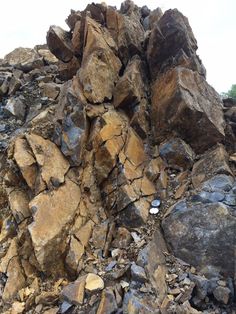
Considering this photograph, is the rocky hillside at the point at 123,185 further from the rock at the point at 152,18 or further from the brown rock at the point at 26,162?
the rock at the point at 152,18

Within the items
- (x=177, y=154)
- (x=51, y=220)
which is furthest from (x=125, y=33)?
(x=51, y=220)

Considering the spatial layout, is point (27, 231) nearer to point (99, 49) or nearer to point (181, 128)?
point (181, 128)

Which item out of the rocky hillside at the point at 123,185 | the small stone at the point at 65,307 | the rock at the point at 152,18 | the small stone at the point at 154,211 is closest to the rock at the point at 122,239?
the rocky hillside at the point at 123,185

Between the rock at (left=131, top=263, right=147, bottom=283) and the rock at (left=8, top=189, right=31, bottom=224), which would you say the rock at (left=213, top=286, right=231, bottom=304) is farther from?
the rock at (left=8, top=189, right=31, bottom=224)

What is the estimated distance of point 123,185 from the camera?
843 centimetres

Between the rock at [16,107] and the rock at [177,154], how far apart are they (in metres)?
5.52

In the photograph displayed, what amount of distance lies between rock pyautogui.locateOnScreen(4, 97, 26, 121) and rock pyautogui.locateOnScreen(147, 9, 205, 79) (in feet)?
16.0

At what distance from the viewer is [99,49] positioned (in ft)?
33.5

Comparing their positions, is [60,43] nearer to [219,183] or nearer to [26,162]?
[26,162]

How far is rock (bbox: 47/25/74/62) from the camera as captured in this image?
1181cm

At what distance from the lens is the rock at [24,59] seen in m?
14.9

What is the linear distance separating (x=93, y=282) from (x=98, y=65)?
6054mm

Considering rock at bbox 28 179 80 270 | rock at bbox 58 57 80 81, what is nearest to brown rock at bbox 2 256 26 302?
rock at bbox 28 179 80 270

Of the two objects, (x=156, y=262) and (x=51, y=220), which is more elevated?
(x=51, y=220)
